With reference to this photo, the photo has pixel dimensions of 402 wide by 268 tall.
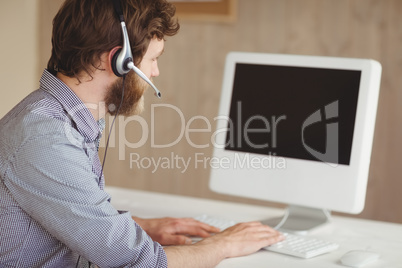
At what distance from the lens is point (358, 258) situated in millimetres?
1435

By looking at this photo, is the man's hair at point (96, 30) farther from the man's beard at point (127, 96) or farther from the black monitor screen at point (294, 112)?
the black monitor screen at point (294, 112)

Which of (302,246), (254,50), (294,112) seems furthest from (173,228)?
(254,50)

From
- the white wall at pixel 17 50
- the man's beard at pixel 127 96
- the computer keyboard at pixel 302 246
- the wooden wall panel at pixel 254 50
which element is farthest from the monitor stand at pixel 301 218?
the white wall at pixel 17 50

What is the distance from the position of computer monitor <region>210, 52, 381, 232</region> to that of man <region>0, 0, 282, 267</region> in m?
0.29

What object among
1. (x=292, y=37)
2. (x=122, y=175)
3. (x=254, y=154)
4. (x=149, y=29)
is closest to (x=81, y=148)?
(x=149, y=29)

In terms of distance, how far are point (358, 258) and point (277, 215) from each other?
0.49 m

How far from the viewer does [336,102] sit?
1.66m

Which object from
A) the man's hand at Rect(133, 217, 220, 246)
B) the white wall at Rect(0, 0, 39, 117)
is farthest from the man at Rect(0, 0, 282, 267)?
the white wall at Rect(0, 0, 39, 117)

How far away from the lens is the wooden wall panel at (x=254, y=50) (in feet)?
10.1

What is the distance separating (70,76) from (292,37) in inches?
83.5

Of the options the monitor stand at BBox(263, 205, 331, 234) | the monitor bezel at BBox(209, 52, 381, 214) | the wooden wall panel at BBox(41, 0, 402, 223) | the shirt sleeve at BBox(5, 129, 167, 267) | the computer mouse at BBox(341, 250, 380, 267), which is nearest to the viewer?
the shirt sleeve at BBox(5, 129, 167, 267)

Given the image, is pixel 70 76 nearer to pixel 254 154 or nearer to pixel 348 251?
pixel 254 154

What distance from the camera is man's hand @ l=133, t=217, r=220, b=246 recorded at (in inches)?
63.8

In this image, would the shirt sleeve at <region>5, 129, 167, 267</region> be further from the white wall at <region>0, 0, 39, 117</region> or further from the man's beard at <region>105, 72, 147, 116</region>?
the white wall at <region>0, 0, 39, 117</region>
